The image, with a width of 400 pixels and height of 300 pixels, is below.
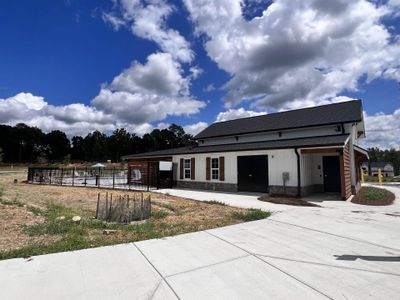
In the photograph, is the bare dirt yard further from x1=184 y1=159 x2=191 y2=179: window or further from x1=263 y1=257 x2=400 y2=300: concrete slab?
x1=184 y1=159 x2=191 y2=179: window

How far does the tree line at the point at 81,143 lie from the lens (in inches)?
3041

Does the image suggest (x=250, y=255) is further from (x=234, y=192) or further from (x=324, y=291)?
(x=234, y=192)

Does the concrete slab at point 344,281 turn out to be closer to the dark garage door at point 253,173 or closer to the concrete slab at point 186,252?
the concrete slab at point 186,252

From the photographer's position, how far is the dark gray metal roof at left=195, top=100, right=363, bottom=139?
17.0 meters

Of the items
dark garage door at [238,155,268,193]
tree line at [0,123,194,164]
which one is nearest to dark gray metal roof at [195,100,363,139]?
dark garage door at [238,155,268,193]

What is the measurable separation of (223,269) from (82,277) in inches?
83.8

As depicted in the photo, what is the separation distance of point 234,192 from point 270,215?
24.5ft

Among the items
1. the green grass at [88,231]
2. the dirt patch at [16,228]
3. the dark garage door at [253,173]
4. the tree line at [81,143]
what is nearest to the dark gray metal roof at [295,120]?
the dark garage door at [253,173]

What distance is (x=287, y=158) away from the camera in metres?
14.6

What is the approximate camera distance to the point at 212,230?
22.2ft

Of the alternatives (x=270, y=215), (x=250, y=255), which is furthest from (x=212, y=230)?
(x=270, y=215)

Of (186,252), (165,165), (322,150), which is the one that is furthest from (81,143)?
(186,252)

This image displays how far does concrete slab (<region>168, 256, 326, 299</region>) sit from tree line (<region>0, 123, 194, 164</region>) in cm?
7167

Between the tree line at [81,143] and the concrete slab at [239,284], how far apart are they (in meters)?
71.7
